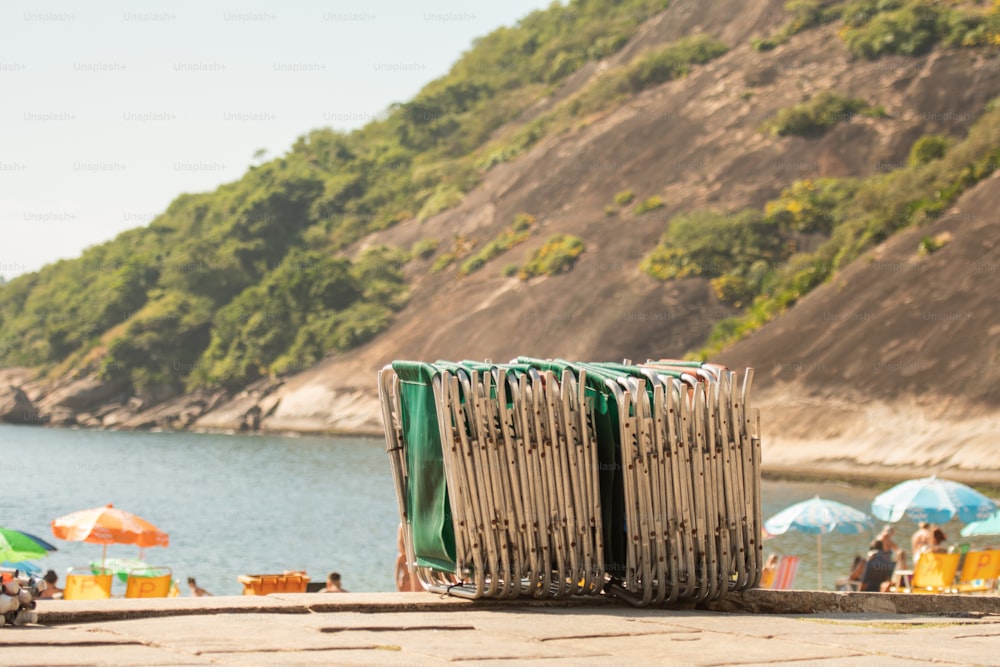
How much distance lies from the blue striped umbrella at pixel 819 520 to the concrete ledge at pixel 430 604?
439 inches

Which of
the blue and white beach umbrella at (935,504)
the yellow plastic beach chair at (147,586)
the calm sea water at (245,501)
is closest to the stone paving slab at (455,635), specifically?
the yellow plastic beach chair at (147,586)

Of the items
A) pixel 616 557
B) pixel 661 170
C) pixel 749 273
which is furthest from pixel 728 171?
pixel 616 557

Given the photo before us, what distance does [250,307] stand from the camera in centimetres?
10481

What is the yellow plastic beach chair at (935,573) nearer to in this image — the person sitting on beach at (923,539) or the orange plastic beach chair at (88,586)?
the person sitting on beach at (923,539)

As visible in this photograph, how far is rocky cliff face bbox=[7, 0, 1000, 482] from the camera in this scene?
51469 mm

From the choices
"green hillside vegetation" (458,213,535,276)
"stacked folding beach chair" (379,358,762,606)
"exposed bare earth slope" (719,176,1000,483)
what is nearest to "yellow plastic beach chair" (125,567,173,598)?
"stacked folding beach chair" (379,358,762,606)

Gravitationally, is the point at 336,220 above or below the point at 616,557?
above

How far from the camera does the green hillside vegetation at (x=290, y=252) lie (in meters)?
99.8

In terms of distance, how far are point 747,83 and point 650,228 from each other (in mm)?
15321

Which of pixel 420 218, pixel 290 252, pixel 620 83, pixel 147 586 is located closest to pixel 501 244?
pixel 620 83

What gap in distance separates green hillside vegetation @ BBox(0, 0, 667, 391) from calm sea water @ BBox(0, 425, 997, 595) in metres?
14.8

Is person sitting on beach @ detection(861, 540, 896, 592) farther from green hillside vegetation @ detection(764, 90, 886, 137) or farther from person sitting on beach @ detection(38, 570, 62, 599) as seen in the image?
green hillside vegetation @ detection(764, 90, 886, 137)

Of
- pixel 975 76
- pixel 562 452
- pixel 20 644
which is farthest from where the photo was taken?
pixel 975 76

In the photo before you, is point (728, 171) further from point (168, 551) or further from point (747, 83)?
point (168, 551)
